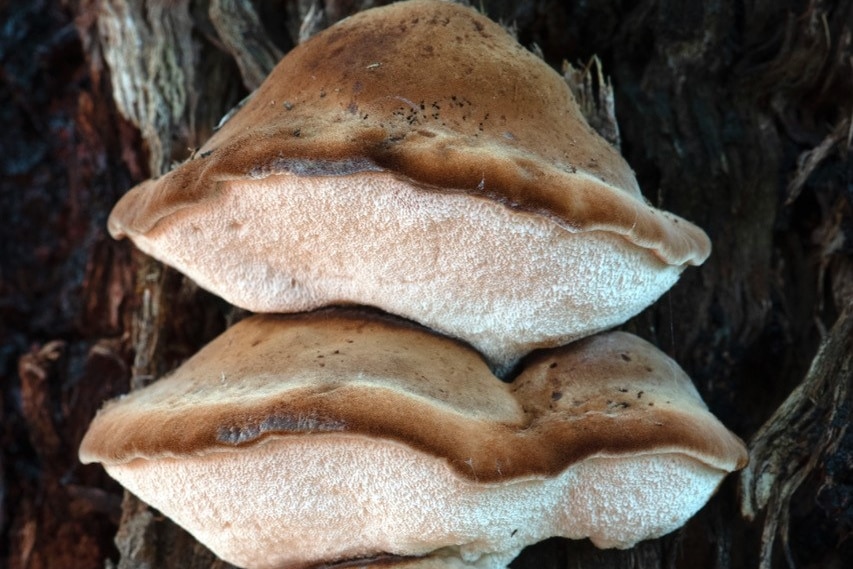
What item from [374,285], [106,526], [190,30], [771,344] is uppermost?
[190,30]

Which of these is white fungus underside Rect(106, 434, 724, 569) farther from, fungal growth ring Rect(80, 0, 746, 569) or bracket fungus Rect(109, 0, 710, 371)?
bracket fungus Rect(109, 0, 710, 371)

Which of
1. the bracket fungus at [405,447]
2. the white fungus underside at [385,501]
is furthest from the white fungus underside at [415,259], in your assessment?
the white fungus underside at [385,501]

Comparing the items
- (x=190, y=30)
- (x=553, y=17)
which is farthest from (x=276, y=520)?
(x=190, y=30)

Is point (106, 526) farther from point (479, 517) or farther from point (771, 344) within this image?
point (771, 344)

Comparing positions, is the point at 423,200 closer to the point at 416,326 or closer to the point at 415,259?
the point at 415,259

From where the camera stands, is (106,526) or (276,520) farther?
(106,526)

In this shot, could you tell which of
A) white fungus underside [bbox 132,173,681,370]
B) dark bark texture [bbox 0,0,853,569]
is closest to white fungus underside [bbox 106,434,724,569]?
dark bark texture [bbox 0,0,853,569]
